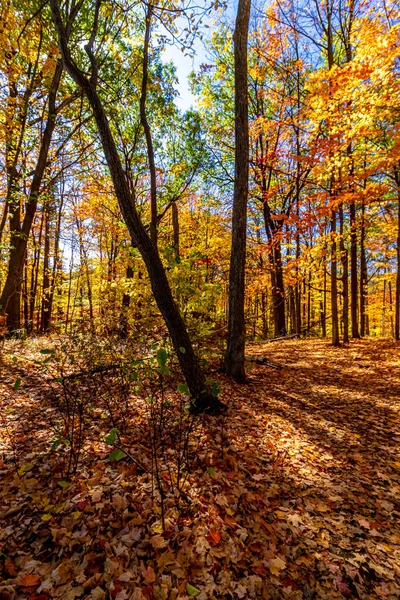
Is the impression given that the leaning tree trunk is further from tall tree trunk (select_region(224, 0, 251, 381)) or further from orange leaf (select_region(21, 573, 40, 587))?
orange leaf (select_region(21, 573, 40, 587))

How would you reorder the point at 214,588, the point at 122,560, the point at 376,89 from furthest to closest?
the point at 376,89 < the point at 122,560 < the point at 214,588

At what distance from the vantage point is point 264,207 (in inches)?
528

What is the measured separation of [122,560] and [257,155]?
15.2 metres

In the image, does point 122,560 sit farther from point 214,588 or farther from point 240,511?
point 240,511

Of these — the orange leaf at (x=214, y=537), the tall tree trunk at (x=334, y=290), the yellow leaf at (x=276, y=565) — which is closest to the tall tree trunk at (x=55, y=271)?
the tall tree trunk at (x=334, y=290)

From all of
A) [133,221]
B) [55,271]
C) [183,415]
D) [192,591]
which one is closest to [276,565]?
[192,591]

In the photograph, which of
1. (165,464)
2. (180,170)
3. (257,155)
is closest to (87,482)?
(165,464)

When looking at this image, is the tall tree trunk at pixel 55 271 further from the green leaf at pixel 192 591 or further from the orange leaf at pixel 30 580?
the green leaf at pixel 192 591

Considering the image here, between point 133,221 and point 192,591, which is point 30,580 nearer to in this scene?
point 192,591

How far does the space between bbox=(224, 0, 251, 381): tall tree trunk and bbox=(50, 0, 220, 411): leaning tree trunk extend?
1767mm

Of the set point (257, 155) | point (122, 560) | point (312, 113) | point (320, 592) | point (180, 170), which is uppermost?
point (257, 155)

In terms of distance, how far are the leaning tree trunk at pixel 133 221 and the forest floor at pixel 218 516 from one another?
0.95 meters

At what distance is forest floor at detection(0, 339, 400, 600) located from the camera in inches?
77.9

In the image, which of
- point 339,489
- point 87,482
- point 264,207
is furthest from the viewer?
point 264,207
